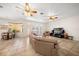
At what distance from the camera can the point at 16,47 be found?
2.38 meters

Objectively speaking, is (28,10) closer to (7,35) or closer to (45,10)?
(45,10)

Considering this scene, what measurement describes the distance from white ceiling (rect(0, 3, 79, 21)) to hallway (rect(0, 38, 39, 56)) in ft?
1.59

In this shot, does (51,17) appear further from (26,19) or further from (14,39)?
(14,39)

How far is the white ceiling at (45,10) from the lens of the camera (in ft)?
7.68

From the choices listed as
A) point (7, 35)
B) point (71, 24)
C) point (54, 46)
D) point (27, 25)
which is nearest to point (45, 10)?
point (27, 25)

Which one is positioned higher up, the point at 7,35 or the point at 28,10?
the point at 28,10

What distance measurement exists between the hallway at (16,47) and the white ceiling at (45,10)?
0.48 meters

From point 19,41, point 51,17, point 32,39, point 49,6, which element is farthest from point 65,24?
point 19,41

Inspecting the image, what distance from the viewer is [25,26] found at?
239 cm

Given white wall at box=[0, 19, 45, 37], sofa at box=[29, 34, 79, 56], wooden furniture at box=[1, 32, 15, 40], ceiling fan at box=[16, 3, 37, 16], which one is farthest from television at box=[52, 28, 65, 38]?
wooden furniture at box=[1, 32, 15, 40]

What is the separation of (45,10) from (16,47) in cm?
96

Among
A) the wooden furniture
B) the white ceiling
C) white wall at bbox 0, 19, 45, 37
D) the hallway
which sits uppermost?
the white ceiling

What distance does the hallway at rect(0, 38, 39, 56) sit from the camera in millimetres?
2352

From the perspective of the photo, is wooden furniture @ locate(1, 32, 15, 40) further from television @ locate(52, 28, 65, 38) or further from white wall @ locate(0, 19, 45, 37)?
television @ locate(52, 28, 65, 38)
